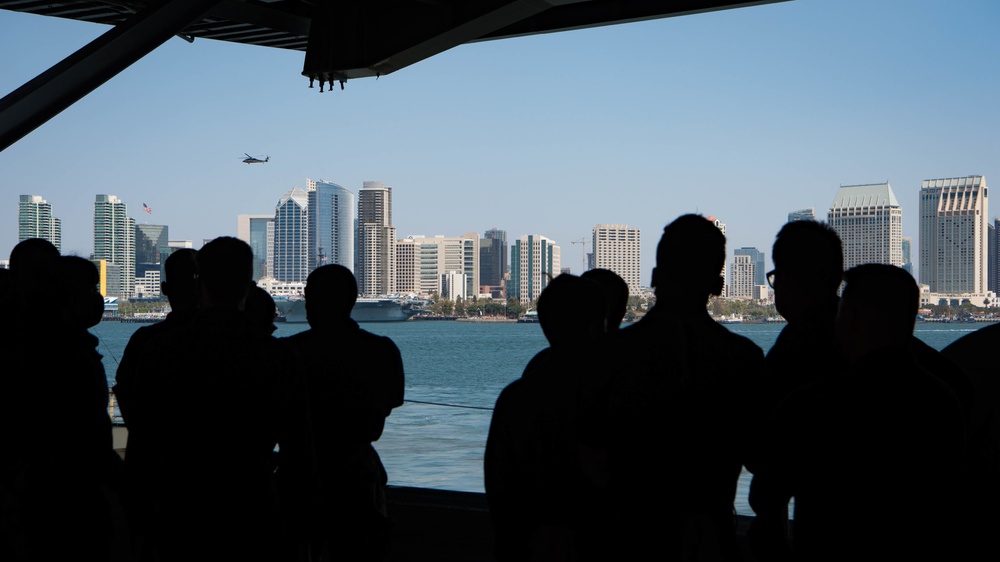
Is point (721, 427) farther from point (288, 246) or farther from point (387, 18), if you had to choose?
point (288, 246)

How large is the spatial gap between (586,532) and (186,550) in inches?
54.0

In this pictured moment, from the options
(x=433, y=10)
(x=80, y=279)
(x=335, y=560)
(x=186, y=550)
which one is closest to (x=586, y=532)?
(x=186, y=550)

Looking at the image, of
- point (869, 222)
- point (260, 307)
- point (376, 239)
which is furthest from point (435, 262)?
point (260, 307)

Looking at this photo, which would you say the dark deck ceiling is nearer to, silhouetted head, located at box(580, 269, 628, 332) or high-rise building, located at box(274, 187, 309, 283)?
silhouetted head, located at box(580, 269, 628, 332)

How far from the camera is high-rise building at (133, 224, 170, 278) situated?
108562mm

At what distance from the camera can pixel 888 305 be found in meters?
2.42

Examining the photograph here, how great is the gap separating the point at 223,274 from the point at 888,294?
214 cm

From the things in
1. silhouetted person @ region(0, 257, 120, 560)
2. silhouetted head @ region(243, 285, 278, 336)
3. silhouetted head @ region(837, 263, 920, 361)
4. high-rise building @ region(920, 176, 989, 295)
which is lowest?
silhouetted person @ region(0, 257, 120, 560)

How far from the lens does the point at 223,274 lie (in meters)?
3.29

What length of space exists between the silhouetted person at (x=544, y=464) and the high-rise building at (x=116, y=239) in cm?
11061

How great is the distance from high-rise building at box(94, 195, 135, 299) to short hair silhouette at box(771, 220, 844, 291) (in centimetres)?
11067

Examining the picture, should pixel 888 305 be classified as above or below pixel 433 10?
below

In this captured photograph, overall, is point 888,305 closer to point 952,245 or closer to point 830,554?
point 830,554

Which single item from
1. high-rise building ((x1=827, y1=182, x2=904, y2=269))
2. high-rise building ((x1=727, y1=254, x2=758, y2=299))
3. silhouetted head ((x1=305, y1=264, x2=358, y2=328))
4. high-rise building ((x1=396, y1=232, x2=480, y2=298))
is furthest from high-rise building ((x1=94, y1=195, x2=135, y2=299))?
silhouetted head ((x1=305, y1=264, x2=358, y2=328))
